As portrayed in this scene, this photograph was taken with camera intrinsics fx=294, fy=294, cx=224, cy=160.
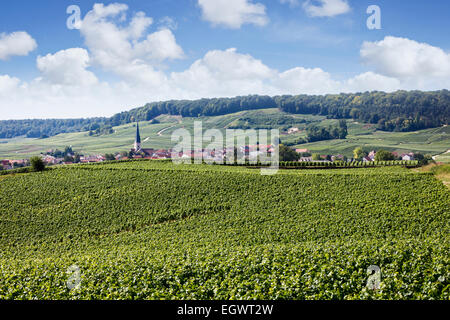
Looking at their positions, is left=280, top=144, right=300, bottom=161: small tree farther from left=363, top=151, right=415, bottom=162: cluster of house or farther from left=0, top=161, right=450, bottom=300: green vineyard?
left=0, top=161, right=450, bottom=300: green vineyard

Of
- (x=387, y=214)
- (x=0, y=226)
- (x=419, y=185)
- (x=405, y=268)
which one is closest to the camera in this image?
(x=405, y=268)

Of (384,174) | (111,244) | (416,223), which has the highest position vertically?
(384,174)

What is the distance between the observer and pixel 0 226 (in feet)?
96.4

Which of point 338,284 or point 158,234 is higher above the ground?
point 338,284

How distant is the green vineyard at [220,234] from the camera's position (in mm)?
12336

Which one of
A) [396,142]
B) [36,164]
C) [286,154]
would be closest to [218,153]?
[286,154]

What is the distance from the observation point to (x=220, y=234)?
25.3 metres

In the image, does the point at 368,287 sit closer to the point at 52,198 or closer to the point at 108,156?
the point at 52,198

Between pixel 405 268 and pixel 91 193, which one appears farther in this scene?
pixel 91 193

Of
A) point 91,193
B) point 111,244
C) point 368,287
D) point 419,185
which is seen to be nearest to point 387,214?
point 419,185

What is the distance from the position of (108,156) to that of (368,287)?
120 meters

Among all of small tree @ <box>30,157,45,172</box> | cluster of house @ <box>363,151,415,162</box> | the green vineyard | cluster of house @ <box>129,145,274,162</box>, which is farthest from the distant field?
small tree @ <box>30,157,45,172</box>

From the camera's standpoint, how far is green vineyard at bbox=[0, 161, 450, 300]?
1234 cm

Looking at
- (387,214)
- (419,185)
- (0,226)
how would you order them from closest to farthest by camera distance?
(387,214) < (0,226) < (419,185)
